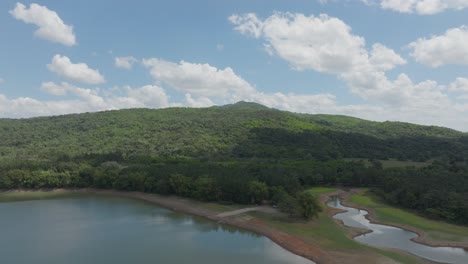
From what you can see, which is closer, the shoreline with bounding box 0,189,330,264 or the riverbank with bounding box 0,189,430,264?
the riverbank with bounding box 0,189,430,264

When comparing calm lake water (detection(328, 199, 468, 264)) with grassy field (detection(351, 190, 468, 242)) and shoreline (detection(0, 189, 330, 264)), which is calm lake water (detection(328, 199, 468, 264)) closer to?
grassy field (detection(351, 190, 468, 242))

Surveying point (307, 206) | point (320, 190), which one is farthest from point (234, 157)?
point (307, 206)

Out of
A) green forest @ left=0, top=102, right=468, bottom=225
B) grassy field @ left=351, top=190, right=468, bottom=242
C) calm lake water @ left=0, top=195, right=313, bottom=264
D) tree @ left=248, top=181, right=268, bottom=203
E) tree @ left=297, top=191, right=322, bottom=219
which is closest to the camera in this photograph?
calm lake water @ left=0, top=195, right=313, bottom=264

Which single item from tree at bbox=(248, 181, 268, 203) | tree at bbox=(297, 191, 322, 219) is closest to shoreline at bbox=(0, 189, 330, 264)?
tree at bbox=(297, 191, 322, 219)

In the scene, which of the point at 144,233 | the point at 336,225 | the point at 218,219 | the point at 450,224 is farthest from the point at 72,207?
the point at 450,224

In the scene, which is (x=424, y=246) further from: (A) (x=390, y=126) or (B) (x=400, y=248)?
(A) (x=390, y=126)

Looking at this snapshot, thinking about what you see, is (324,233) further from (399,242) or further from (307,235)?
(399,242)
